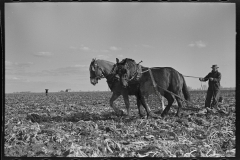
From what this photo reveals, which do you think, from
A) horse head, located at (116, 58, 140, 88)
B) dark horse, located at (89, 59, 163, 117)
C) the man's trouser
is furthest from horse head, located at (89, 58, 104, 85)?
the man's trouser

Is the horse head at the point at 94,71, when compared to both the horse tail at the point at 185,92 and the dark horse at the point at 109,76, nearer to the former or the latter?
the dark horse at the point at 109,76

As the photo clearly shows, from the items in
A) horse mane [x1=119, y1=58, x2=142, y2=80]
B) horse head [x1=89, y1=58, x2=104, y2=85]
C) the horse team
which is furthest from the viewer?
horse head [x1=89, y1=58, x2=104, y2=85]

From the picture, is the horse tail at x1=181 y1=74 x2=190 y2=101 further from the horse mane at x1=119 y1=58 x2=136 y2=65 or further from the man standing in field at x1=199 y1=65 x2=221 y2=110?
the horse mane at x1=119 y1=58 x2=136 y2=65

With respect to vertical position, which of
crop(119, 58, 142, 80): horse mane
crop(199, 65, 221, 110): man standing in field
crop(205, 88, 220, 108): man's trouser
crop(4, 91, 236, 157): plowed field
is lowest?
crop(4, 91, 236, 157): plowed field

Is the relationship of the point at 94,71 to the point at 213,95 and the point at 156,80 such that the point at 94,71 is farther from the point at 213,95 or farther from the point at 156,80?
the point at 213,95

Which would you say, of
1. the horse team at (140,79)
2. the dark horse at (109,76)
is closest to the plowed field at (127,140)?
the horse team at (140,79)

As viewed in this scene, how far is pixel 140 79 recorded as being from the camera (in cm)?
766

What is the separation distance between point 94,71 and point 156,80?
2.20 metres

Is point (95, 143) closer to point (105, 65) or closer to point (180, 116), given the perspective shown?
point (105, 65)

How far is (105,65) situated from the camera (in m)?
8.00

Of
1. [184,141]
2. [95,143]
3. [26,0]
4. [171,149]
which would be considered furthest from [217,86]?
[26,0]

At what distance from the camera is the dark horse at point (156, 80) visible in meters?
7.16

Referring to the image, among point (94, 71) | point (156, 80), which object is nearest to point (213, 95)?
point (156, 80)

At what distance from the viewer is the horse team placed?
7320 mm
